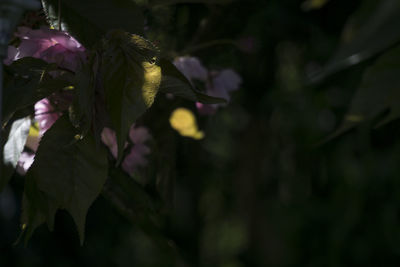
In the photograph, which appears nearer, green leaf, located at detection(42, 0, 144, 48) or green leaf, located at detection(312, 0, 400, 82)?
green leaf, located at detection(42, 0, 144, 48)

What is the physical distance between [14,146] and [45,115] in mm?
50

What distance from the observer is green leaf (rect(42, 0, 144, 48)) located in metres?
0.39

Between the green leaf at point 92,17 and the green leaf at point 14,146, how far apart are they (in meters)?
0.08

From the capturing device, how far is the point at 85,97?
1.11 ft

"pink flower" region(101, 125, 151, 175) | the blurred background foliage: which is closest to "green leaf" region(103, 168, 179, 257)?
"pink flower" region(101, 125, 151, 175)

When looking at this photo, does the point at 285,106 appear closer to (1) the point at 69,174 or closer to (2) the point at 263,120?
(2) the point at 263,120

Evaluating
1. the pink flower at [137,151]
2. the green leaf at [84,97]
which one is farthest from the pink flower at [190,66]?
the green leaf at [84,97]

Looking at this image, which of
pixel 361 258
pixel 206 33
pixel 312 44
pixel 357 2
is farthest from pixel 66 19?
pixel 361 258

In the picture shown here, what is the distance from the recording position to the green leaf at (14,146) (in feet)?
1.23

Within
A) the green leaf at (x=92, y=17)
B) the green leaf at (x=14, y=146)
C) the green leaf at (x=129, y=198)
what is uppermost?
the green leaf at (x=92, y=17)

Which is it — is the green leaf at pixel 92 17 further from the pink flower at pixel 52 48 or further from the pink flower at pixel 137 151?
the pink flower at pixel 137 151

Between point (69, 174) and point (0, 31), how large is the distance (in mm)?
123

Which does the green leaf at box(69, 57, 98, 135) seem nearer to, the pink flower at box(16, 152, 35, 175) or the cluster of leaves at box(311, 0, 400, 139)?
the pink flower at box(16, 152, 35, 175)

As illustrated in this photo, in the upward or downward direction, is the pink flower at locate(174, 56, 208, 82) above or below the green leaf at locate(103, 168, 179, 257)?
above
